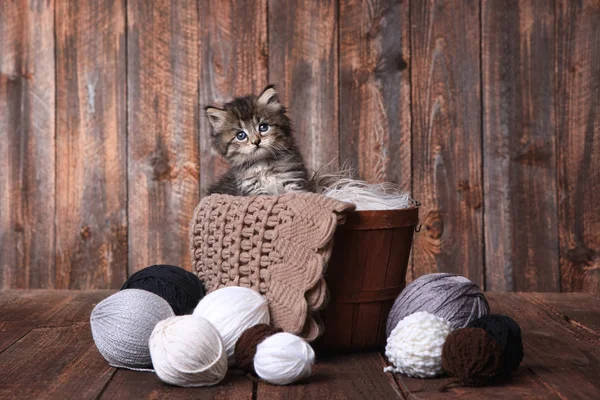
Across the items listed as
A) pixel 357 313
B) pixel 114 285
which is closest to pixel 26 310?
pixel 114 285

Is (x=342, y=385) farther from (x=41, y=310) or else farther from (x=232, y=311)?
(x=41, y=310)

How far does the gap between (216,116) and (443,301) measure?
0.69 m

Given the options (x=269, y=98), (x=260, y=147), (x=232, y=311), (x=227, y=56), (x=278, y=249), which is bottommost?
(x=232, y=311)

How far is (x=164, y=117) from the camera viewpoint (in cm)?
231

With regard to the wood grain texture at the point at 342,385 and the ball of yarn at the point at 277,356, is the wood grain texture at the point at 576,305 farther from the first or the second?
the ball of yarn at the point at 277,356

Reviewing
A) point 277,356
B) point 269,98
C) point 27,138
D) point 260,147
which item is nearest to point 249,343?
point 277,356

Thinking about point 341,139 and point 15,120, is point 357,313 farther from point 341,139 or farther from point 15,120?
point 15,120

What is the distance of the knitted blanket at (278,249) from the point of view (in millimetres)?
1384

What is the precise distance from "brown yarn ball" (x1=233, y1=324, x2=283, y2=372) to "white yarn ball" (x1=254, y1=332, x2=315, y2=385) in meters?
0.02

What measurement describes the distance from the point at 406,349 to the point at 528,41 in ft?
4.41

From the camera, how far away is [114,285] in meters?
2.36

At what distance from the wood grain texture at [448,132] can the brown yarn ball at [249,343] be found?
1.10 meters

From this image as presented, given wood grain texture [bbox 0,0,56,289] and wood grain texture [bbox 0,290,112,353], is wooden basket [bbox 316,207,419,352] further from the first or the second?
wood grain texture [bbox 0,0,56,289]

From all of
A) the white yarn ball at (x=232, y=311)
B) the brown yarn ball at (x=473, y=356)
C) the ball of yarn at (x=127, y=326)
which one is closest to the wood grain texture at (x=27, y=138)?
the ball of yarn at (x=127, y=326)
